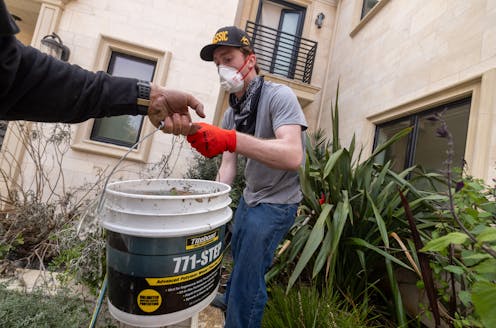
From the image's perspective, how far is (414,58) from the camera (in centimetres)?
306

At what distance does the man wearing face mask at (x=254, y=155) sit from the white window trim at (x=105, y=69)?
2215 mm

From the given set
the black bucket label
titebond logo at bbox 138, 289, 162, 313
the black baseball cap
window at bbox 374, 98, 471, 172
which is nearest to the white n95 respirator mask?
the black baseball cap

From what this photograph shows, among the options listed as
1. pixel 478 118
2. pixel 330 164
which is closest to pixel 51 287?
pixel 330 164

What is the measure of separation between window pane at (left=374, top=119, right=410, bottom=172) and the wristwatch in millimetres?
3023

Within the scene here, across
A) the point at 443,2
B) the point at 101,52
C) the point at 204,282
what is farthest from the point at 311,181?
the point at 101,52

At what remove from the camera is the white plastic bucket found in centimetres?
68

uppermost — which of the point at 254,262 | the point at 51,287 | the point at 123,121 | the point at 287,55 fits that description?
the point at 287,55

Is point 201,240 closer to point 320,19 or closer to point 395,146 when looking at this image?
point 395,146

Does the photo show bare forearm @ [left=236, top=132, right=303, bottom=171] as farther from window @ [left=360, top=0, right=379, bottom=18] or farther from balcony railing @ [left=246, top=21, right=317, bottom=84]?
window @ [left=360, top=0, right=379, bottom=18]

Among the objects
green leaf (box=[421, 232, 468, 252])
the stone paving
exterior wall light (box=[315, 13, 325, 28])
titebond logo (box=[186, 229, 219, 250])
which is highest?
exterior wall light (box=[315, 13, 325, 28])

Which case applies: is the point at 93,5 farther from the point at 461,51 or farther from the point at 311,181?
the point at 461,51

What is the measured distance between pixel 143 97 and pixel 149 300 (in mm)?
673

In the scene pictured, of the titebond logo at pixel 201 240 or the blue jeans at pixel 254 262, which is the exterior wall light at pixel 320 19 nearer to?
the blue jeans at pixel 254 262

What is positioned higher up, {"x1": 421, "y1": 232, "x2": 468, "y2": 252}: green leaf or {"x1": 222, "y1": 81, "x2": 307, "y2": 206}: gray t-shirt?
{"x1": 222, "y1": 81, "x2": 307, "y2": 206}: gray t-shirt
